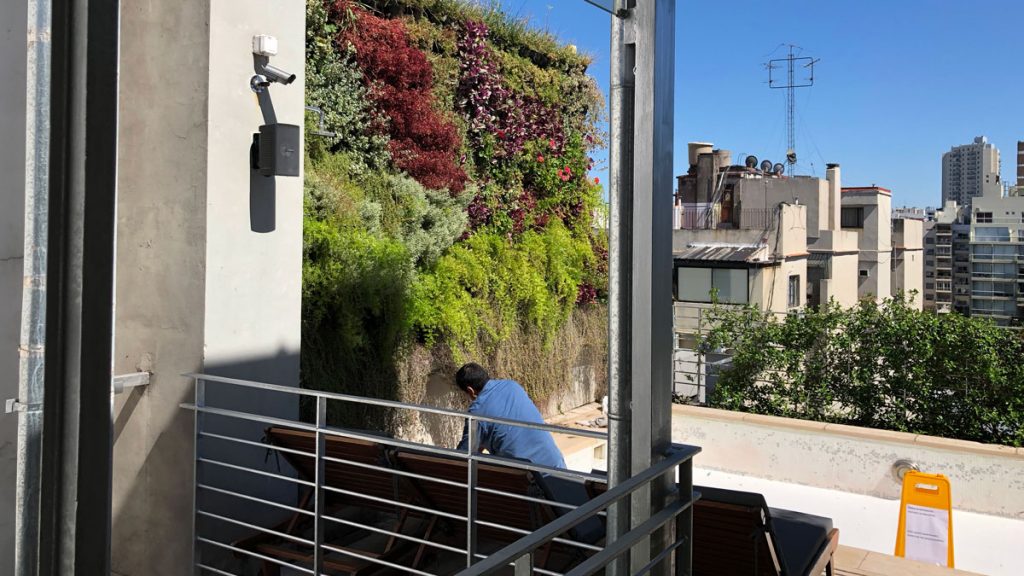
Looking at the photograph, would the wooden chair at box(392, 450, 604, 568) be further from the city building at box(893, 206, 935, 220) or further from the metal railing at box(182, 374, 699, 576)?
the city building at box(893, 206, 935, 220)

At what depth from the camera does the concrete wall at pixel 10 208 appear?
3.81 metres

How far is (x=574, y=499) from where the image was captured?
4.02m

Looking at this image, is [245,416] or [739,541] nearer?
[739,541]

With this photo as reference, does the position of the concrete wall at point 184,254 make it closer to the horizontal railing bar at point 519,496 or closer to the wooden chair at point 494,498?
the wooden chair at point 494,498

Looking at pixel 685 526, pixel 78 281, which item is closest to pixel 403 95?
pixel 78 281

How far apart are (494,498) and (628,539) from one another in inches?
56.5

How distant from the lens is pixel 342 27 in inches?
278

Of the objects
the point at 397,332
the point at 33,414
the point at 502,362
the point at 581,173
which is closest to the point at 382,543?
the point at 33,414

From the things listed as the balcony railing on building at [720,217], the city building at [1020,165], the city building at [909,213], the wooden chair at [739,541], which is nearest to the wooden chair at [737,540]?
the wooden chair at [739,541]

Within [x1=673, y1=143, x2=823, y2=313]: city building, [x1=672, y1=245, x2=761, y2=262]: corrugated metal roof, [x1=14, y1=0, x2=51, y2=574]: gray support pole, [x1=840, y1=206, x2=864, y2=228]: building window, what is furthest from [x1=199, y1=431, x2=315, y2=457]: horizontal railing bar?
[x1=840, y1=206, x2=864, y2=228]: building window

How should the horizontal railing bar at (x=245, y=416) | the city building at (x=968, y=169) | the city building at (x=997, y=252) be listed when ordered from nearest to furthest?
1. the horizontal railing bar at (x=245, y=416)
2. the city building at (x=997, y=252)
3. the city building at (x=968, y=169)

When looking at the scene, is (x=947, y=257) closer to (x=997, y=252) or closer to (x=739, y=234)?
(x=997, y=252)

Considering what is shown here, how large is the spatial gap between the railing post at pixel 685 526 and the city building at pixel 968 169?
6796 cm

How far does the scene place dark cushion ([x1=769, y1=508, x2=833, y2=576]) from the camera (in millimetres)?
3730
